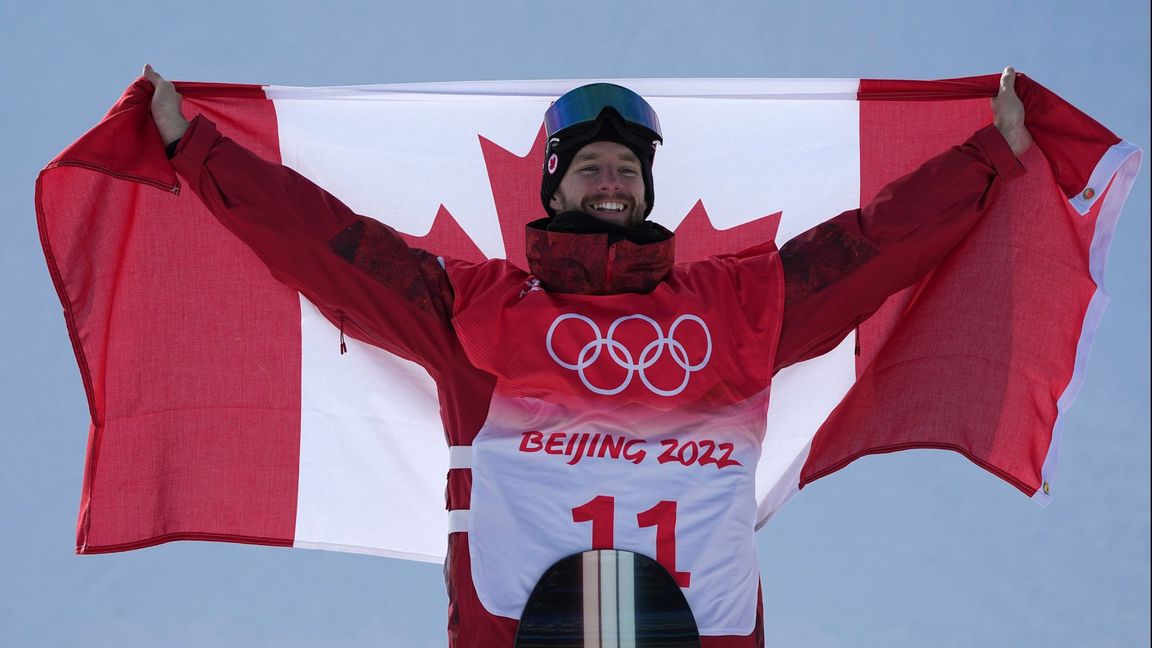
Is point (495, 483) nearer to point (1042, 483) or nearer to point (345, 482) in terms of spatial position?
point (345, 482)

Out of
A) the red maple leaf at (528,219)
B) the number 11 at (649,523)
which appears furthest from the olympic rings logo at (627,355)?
the red maple leaf at (528,219)

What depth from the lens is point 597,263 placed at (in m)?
3.66

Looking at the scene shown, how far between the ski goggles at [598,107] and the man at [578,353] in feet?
0.94

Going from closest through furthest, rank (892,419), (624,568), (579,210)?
1. (624,568)
2. (579,210)
3. (892,419)

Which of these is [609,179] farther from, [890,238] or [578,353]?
A: [890,238]

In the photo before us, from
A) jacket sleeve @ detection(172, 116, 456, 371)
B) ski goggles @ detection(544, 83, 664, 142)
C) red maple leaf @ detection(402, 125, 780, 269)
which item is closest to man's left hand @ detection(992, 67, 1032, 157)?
red maple leaf @ detection(402, 125, 780, 269)

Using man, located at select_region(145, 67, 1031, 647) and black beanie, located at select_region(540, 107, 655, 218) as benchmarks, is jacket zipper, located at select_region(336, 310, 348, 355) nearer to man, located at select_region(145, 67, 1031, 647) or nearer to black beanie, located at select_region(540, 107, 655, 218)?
man, located at select_region(145, 67, 1031, 647)

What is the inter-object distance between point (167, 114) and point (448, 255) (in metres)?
0.99

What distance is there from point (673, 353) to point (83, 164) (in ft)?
5.06

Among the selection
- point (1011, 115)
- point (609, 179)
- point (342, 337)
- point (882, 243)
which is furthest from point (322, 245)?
point (1011, 115)

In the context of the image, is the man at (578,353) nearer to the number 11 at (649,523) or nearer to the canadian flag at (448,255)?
the number 11 at (649,523)

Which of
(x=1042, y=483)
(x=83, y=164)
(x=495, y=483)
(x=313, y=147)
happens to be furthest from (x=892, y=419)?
(x=83, y=164)

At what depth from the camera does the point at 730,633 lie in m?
3.55

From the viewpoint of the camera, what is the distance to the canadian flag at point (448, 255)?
4066 millimetres
